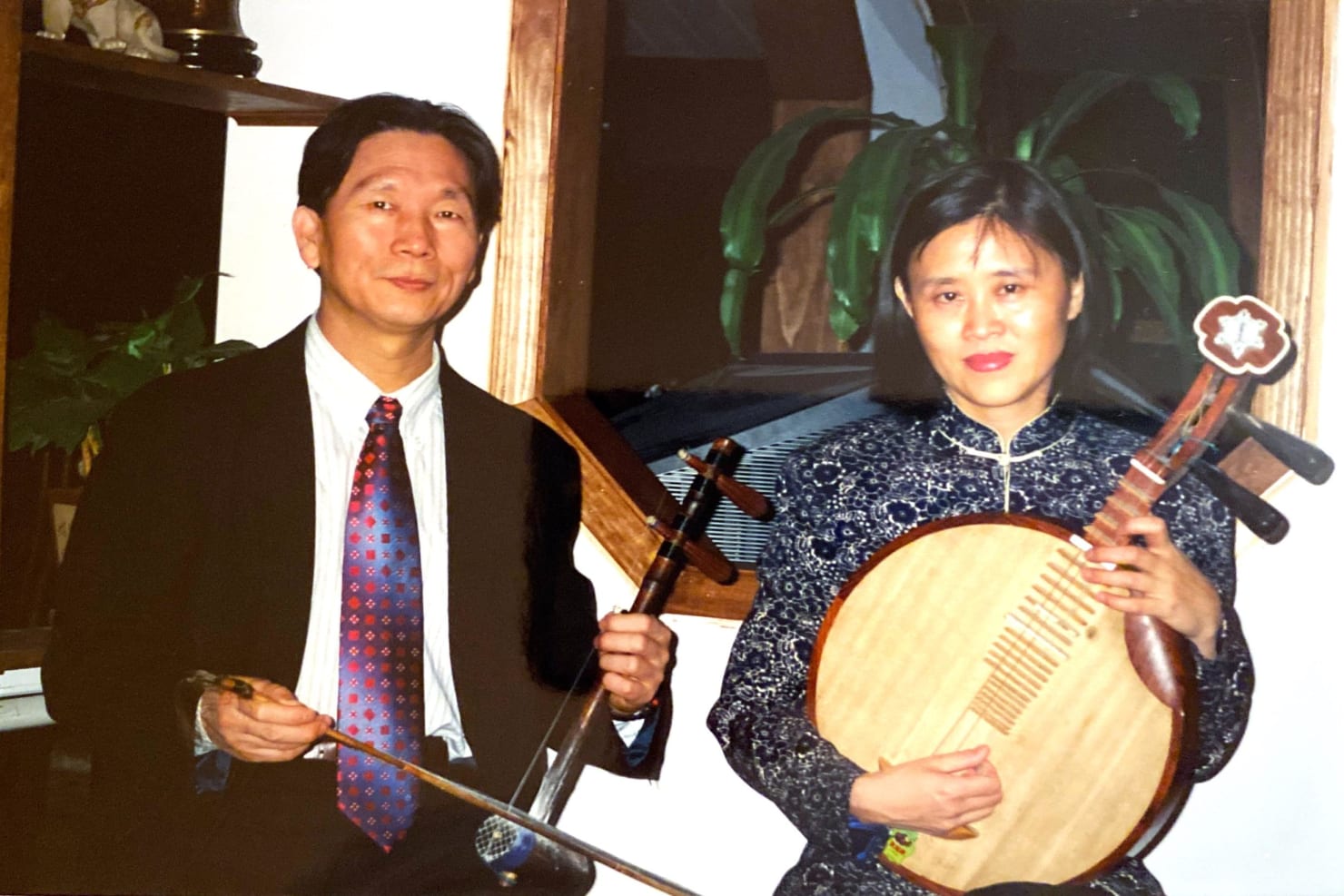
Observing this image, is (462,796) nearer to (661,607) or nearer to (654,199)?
(661,607)

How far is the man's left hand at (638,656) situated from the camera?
1486 mm

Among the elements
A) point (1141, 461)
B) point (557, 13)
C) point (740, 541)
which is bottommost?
point (740, 541)

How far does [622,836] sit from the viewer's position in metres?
1.50

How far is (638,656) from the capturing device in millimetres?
1489

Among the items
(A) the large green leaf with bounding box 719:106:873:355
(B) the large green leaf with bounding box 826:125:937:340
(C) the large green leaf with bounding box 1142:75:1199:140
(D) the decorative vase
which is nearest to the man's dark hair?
(D) the decorative vase

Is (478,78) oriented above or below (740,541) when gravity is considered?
above

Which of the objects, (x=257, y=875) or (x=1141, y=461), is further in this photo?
(x=257, y=875)

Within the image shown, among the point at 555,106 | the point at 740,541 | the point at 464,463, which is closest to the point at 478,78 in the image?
the point at 555,106

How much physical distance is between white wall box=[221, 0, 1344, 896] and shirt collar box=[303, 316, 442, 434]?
0.05 metres

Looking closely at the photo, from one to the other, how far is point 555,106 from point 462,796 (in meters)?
0.81

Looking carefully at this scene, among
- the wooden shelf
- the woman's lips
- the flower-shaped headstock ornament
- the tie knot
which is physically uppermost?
the wooden shelf

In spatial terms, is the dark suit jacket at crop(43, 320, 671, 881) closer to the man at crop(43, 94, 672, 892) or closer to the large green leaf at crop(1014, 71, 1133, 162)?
the man at crop(43, 94, 672, 892)

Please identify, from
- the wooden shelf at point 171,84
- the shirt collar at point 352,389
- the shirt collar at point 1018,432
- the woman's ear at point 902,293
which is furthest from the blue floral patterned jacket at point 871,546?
the wooden shelf at point 171,84

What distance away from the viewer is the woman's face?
4.57ft
